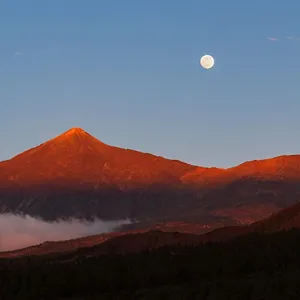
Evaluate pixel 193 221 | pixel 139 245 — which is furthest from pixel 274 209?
pixel 139 245

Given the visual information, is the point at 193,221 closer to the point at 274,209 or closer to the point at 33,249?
the point at 274,209

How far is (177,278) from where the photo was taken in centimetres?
1399

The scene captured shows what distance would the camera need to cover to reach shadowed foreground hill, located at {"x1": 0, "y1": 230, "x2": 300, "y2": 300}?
452 inches

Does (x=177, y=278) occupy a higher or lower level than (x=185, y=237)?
higher

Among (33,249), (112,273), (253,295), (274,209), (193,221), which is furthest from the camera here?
(274,209)

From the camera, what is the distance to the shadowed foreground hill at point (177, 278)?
11.5m

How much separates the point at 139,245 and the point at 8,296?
3982 cm

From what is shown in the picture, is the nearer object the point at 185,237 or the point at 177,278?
the point at 177,278

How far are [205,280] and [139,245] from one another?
129ft

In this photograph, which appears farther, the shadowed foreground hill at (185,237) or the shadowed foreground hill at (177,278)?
the shadowed foreground hill at (185,237)

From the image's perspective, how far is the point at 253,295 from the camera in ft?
35.9

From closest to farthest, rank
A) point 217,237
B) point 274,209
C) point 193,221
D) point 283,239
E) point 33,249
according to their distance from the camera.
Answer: point 283,239, point 217,237, point 33,249, point 193,221, point 274,209

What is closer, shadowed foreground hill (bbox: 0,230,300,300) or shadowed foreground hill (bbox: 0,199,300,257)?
shadowed foreground hill (bbox: 0,230,300,300)

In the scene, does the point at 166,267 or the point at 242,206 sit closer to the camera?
the point at 166,267
